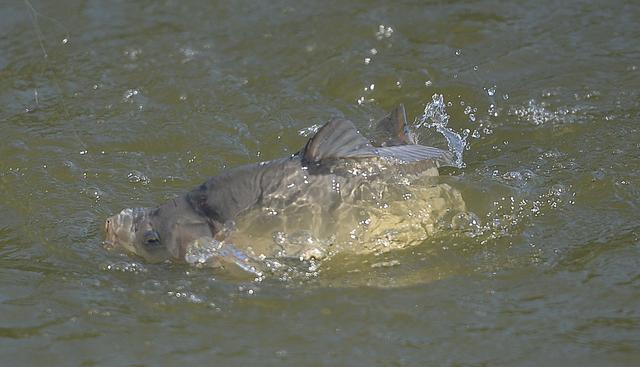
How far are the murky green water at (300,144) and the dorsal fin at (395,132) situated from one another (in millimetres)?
461

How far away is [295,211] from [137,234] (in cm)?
82

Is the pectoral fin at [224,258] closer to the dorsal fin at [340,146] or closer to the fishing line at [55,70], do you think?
the dorsal fin at [340,146]

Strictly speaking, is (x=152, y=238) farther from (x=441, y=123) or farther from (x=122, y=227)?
(x=441, y=123)

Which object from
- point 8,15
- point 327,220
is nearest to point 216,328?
point 327,220

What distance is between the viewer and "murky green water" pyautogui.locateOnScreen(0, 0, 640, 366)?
14.8ft

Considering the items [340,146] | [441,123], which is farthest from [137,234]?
[441,123]

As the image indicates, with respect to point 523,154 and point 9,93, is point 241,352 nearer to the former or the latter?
point 523,154

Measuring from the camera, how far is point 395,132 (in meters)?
5.55

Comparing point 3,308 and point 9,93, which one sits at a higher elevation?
point 9,93

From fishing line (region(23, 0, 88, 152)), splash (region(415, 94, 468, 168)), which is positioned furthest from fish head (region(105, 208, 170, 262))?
splash (region(415, 94, 468, 168))

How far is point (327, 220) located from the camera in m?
5.11

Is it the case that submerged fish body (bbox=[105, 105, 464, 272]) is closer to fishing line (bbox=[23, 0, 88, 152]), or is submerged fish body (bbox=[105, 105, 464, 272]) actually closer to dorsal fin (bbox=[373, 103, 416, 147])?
dorsal fin (bbox=[373, 103, 416, 147])

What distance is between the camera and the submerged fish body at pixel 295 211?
16.6 feet

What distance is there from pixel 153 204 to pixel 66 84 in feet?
6.98
